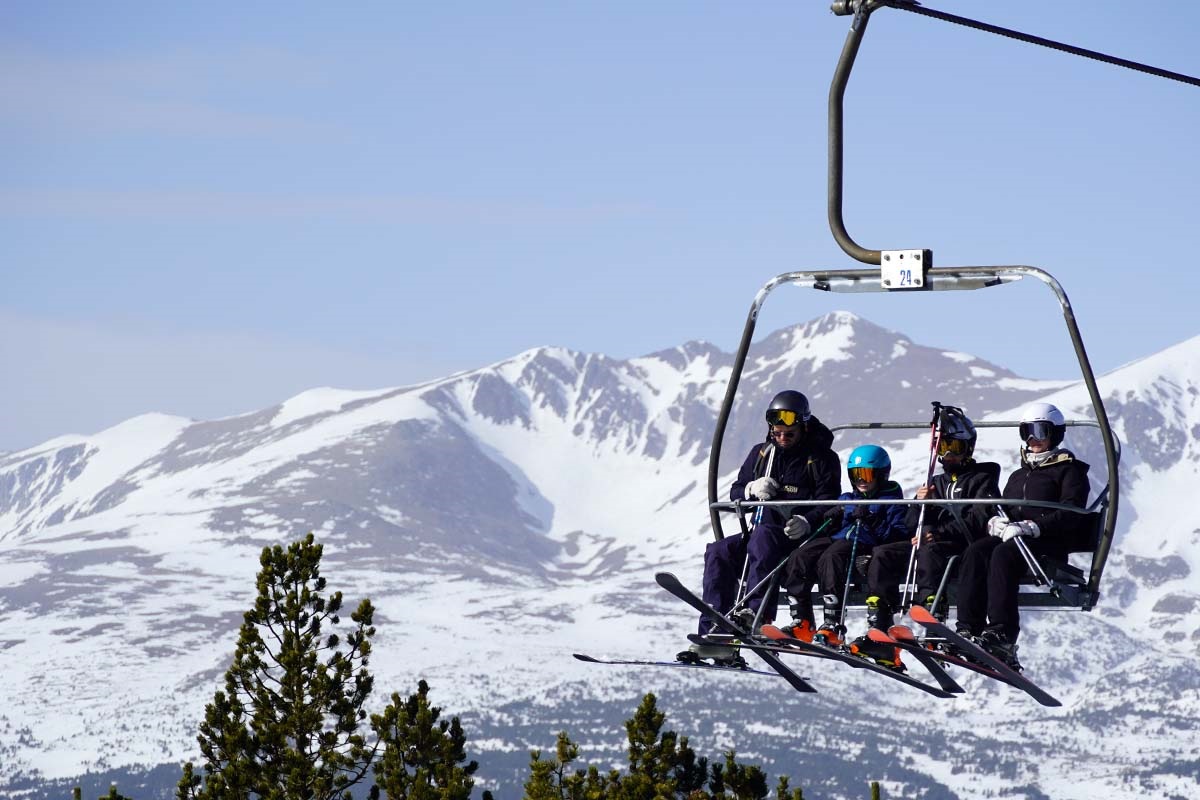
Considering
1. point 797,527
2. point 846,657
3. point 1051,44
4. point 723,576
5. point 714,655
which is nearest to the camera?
point 1051,44

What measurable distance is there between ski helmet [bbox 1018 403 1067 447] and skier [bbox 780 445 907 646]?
3.94 ft

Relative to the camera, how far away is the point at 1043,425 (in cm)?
1650

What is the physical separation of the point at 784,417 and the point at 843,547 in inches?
49.1

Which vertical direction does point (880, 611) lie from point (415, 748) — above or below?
above

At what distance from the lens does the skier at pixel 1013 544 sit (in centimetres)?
1599

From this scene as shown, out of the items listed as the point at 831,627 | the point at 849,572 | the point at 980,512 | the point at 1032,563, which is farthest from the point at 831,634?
the point at 1032,563

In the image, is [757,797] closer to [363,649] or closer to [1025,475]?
[363,649]

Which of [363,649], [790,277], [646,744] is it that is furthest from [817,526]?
[646,744]

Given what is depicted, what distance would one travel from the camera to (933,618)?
1612 cm

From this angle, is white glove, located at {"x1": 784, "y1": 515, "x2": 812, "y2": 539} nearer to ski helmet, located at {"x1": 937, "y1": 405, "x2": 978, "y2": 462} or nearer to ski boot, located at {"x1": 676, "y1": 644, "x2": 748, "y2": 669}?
ski boot, located at {"x1": 676, "y1": 644, "x2": 748, "y2": 669}

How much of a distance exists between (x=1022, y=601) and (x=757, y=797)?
2315 cm

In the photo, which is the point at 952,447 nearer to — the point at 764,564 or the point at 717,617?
the point at 764,564

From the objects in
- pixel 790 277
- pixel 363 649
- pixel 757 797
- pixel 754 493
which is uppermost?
pixel 790 277

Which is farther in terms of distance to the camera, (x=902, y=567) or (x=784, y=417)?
(x=784, y=417)
